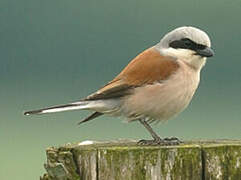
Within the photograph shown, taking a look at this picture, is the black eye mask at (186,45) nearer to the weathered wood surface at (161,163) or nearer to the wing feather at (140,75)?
the wing feather at (140,75)

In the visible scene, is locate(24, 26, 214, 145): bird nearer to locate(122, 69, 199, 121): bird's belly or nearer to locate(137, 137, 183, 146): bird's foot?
locate(122, 69, 199, 121): bird's belly

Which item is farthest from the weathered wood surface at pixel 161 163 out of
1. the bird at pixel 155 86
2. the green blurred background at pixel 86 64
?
the green blurred background at pixel 86 64

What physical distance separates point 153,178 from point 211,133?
13879mm

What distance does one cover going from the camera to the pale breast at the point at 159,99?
8.84 meters

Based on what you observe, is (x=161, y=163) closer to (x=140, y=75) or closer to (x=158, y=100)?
(x=158, y=100)

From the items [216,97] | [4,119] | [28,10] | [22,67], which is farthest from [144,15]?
[4,119]

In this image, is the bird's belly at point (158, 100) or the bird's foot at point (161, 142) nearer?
the bird's foot at point (161, 142)

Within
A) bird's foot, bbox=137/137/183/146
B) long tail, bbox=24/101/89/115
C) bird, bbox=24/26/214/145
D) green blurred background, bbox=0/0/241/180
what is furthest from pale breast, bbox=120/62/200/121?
green blurred background, bbox=0/0/241/180

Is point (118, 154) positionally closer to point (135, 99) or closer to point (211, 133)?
point (135, 99)

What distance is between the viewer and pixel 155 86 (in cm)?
891

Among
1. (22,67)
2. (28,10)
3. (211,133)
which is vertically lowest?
(211,133)

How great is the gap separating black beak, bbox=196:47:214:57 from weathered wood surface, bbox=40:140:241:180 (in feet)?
6.21

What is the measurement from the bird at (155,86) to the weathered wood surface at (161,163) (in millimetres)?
1610

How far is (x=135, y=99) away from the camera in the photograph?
883 cm
